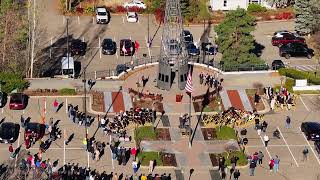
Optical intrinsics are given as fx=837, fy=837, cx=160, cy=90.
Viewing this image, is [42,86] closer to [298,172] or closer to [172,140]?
[172,140]

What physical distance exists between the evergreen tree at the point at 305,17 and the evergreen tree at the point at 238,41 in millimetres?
13299

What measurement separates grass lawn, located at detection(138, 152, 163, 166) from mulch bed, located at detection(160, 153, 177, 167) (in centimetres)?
36

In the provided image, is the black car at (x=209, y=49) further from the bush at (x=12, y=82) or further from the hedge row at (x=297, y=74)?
the bush at (x=12, y=82)

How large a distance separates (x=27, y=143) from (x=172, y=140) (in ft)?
43.4

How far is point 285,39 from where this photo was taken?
10269 cm

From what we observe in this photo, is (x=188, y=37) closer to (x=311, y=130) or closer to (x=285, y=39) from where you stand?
(x=285, y=39)

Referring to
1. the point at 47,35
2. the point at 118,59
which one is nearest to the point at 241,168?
the point at 118,59

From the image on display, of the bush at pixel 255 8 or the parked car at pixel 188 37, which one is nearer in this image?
the parked car at pixel 188 37

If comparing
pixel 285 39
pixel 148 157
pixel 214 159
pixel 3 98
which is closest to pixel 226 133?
pixel 214 159

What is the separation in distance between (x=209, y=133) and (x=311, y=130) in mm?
9482

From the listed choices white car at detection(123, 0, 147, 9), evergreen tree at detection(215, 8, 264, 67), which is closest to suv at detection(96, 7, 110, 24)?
white car at detection(123, 0, 147, 9)

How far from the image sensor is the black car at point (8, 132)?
7512 centimetres

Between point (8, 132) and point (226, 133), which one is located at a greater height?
point (8, 132)

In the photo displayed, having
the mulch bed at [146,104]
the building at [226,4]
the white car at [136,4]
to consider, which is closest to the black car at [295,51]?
the building at [226,4]
